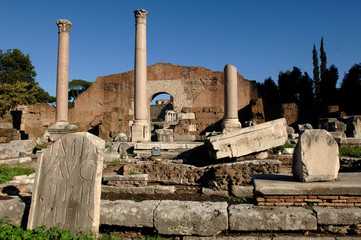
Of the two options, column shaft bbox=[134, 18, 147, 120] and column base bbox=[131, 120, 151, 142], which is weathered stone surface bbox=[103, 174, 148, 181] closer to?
column base bbox=[131, 120, 151, 142]

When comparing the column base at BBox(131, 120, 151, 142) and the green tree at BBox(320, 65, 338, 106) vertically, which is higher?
the green tree at BBox(320, 65, 338, 106)

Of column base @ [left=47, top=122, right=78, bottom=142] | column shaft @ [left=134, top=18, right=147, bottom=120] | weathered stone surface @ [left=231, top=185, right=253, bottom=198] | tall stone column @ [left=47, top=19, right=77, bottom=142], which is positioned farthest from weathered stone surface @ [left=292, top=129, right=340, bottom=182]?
tall stone column @ [left=47, top=19, right=77, bottom=142]

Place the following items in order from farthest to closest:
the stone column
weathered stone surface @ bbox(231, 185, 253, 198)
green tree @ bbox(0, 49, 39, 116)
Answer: green tree @ bbox(0, 49, 39, 116)
the stone column
weathered stone surface @ bbox(231, 185, 253, 198)

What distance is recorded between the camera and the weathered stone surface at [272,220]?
2824mm

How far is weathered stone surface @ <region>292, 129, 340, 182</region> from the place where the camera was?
10.9 feet

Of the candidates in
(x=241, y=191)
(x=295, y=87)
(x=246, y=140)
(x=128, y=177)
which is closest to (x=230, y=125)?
(x=246, y=140)

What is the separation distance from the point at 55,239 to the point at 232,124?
32.6ft

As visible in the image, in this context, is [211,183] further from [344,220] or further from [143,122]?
[143,122]

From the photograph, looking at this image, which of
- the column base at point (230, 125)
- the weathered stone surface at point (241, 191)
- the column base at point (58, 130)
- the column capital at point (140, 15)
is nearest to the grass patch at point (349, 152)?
the column base at point (230, 125)

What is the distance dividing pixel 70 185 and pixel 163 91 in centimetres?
1998

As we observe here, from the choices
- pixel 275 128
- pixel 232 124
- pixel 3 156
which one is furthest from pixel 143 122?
pixel 275 128

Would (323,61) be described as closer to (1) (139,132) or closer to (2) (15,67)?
(1) (139,132)

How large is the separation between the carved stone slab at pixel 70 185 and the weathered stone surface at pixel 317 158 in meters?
2.41

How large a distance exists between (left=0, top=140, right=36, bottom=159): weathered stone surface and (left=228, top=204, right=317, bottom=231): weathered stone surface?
31.5 ft
